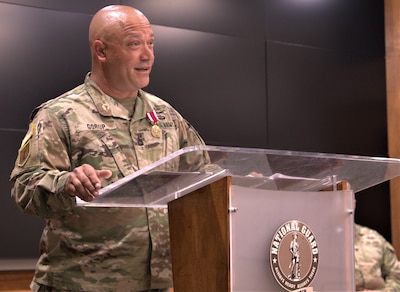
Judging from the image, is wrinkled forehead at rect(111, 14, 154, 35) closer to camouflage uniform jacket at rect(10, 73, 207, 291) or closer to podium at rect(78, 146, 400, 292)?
camouflage uniform jacket at rect(10, 73, 207, 291)

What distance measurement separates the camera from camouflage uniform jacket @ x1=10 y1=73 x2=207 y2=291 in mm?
2105

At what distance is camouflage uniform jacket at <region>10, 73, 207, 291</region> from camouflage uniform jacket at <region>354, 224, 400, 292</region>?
7.64ft

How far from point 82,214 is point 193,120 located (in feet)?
7.54

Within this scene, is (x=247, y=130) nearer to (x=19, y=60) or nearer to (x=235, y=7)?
(x=235, y=7)

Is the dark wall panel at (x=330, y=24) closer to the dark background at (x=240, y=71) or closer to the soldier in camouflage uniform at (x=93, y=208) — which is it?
the dark background at (x=240, y=71)

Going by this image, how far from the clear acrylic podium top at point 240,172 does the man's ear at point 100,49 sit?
690mm

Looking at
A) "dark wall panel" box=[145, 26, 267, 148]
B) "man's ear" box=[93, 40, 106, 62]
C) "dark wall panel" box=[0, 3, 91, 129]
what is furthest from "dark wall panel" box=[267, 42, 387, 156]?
"man's ear" box=[93, 40, 106, 62]

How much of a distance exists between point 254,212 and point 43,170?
25.9 inches

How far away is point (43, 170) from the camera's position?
2.04 meters

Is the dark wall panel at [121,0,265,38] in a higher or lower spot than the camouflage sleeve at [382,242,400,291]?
higher

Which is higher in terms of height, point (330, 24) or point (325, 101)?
point (330, 24)

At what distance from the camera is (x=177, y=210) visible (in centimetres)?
181

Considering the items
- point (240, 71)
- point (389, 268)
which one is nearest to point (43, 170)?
point (240, 71)

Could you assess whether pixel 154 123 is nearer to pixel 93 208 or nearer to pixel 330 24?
pixel 93 208
